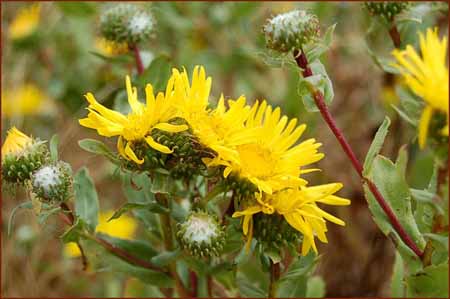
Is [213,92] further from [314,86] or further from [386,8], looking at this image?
[314,86]

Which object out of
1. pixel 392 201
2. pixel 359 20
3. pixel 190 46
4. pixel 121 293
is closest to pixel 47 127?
pixel 190 46

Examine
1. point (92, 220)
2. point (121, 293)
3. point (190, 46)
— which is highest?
point (190, 46)

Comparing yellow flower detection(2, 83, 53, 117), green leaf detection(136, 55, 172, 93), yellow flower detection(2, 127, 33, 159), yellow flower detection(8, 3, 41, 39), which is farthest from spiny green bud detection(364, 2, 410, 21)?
yellow flower detection(2, 83, 53, 117)

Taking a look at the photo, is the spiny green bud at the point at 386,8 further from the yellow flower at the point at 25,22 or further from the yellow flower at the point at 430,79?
the yellow flower at the point at 25,22

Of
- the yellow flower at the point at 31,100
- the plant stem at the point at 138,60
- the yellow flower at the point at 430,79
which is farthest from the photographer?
the yellow flower at the point at 31,100

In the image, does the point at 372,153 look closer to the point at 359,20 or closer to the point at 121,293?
the point at 121,293

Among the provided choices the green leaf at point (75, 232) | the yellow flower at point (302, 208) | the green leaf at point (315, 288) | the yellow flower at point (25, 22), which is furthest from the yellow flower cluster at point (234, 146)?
the yellow flower at point (25, 22)

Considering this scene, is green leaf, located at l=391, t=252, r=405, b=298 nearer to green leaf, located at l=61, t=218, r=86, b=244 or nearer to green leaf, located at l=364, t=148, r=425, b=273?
green leaf, located at l=364, t=148, r=425, b=273
